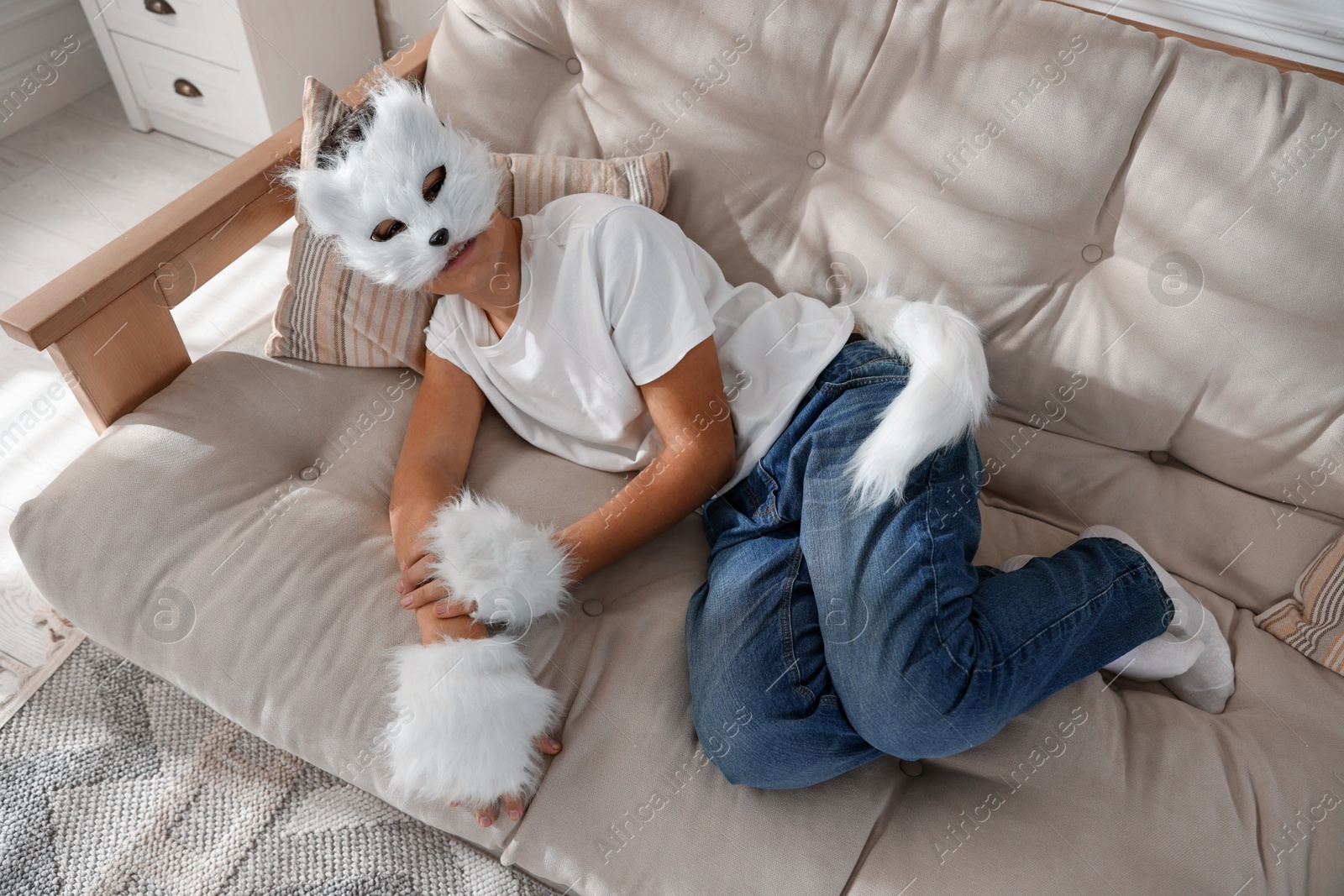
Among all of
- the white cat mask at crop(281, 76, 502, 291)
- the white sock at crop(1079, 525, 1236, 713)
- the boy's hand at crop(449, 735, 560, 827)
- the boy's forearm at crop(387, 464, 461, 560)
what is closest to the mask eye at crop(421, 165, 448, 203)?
the white cat mask at crop(281, 76, 502, 291)

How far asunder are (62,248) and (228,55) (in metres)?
0.58

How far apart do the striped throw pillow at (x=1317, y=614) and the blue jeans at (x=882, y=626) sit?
0.23 meters

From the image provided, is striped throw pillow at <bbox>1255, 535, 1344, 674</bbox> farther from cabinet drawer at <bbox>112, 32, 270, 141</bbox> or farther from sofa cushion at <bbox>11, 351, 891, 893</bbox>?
cabinet drawer at <bbox>112, 32, 270, 141</bbox>

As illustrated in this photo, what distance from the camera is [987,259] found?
3.72 ft

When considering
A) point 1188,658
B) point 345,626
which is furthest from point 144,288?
point 1188,658

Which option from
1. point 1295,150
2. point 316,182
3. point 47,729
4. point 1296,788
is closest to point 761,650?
point 1296,788

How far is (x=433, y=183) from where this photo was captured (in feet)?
3.24

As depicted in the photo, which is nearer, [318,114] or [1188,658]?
[1188,658]

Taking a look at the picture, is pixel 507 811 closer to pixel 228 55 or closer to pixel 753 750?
pixel 753 750

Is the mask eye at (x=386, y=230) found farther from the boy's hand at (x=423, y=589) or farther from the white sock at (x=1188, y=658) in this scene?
the white sock at (x=1188, y=658)

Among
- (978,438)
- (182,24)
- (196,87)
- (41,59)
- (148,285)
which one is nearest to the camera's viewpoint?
(148,285)

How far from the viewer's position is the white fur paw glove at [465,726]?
35.2 inches

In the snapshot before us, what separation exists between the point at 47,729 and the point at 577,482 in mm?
857

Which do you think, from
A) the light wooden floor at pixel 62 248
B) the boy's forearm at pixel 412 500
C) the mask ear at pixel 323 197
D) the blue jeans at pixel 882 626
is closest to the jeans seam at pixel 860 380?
the blue jeans at pixel 882 626
